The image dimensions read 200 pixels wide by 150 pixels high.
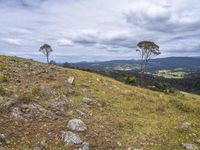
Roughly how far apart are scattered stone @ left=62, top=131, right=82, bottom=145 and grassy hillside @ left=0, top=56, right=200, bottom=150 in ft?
0.79

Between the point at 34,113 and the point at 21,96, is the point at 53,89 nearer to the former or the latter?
the point at 21,96

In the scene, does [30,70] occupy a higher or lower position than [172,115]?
higher

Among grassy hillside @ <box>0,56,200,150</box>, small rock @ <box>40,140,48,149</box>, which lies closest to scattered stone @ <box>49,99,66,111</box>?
grassy hillside @ <box>0,56,200,150</box>

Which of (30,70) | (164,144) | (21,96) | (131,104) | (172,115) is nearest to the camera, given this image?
(164,144)

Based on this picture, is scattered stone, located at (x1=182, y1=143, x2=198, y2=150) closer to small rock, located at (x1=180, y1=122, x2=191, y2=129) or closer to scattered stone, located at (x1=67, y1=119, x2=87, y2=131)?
small rock, located at (x1=180, y1=122, x2=191, y2=129)

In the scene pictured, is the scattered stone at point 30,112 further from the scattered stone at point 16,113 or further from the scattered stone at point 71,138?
the scattered stone at point 71,138

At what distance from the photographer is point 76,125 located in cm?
1410

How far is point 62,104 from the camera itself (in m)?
17.1

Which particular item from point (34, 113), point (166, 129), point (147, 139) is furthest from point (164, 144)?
point (34, 113)

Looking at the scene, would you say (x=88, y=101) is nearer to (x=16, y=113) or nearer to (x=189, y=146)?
(x=16, y=113)

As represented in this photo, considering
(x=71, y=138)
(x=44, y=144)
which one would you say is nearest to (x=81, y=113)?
A: (x=71, y=138)

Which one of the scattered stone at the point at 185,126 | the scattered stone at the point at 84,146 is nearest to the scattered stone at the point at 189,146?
the scattered stone at the point at 185,126

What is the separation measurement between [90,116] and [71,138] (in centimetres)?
356

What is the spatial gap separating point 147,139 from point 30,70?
15334mm
